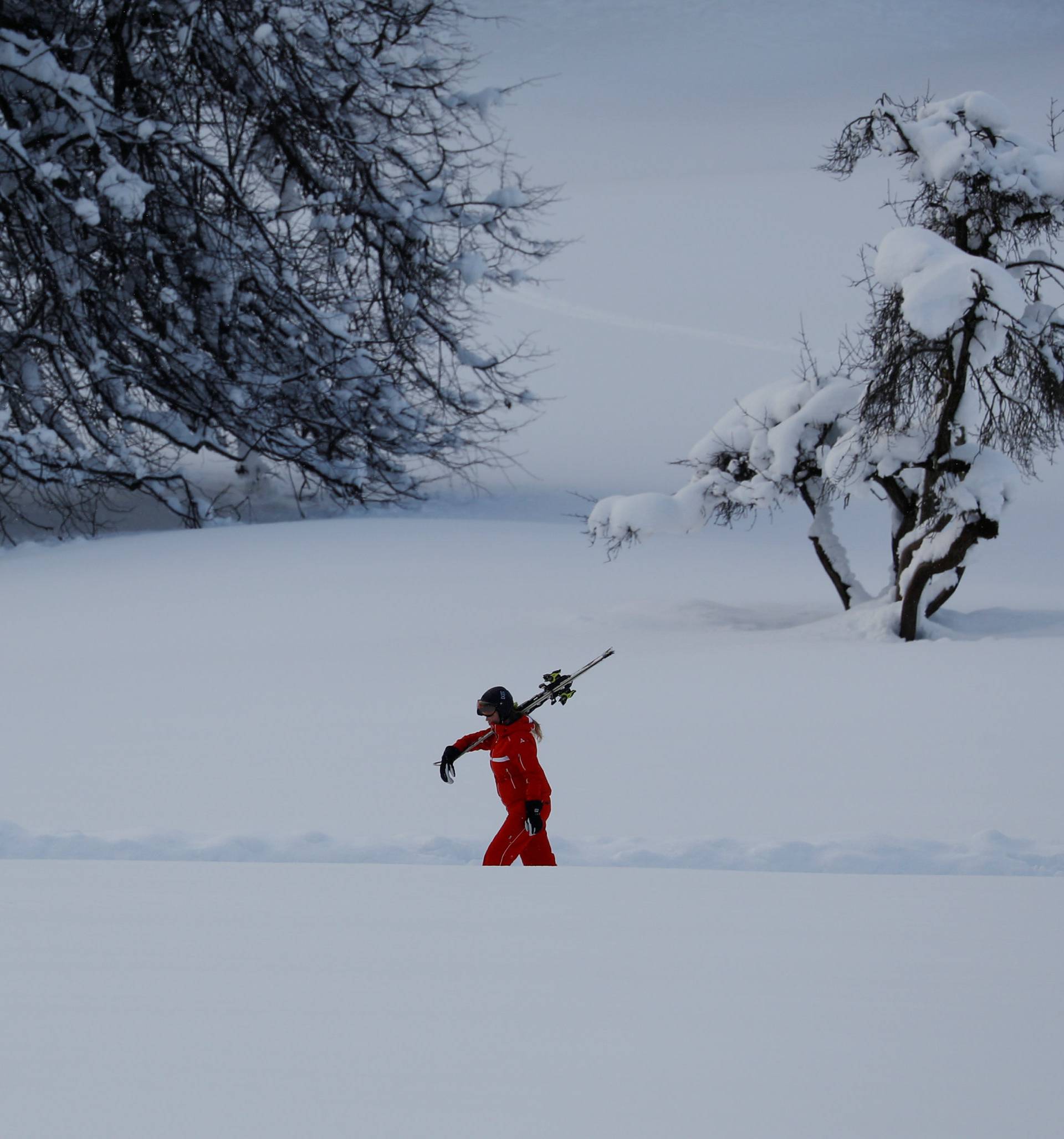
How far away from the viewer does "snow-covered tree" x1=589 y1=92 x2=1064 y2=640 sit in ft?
27.4

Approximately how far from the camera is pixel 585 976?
10.2 ft

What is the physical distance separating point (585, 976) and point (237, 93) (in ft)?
43.7

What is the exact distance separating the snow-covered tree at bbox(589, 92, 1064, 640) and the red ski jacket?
488 cm

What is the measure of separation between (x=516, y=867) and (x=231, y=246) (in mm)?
11254

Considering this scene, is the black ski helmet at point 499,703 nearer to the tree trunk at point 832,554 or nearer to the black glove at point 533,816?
the black glove at point 533,816

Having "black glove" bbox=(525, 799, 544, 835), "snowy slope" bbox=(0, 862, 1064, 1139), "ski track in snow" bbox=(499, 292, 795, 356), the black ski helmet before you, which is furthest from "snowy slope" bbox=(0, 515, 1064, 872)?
"ski track in snow" bbox=(499, 292, 795, 356)

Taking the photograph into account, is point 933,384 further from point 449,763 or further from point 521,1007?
point 521,1007

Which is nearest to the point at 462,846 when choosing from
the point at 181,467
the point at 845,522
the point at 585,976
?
the point at 585,976

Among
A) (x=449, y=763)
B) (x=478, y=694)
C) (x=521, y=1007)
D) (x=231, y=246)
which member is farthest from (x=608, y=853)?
(x=231, y=246)

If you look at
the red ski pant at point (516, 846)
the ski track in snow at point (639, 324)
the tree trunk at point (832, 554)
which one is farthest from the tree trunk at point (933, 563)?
the ski track in snow at point (639, 324)

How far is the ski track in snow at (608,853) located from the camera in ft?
14.6

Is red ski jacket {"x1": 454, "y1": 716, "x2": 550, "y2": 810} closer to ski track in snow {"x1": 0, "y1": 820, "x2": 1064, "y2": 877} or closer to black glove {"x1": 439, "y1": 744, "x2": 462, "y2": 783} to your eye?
black glove {"x1": 439, "y1": 744, "x2": 462, "y2": 783}

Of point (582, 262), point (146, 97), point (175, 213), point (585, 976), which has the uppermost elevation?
point (582, 262)

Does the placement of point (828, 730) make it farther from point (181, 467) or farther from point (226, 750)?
point (181, 467)
